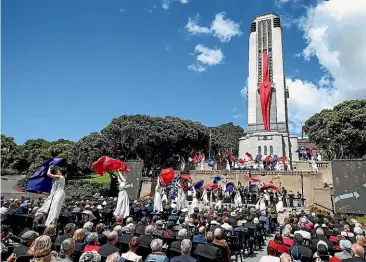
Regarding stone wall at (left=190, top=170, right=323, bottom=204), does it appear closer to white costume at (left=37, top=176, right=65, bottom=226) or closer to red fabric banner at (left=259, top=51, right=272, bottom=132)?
red fabric banner at (left=259, top=51, right=272, bottom=132)

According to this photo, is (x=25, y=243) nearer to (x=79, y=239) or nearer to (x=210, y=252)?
(x=79, y=239)

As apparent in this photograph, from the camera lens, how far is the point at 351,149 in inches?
1560

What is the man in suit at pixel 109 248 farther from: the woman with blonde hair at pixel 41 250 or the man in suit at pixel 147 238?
the woman with blonde hair at pixel 41 250

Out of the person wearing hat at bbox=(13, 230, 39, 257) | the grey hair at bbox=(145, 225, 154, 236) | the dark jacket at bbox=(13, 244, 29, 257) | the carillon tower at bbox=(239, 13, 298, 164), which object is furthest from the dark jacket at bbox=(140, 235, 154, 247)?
the carillon tower at bbox=(239, 13, 298, 164)

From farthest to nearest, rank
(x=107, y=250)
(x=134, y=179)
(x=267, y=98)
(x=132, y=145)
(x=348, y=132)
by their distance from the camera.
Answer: (x=267, y=98) → (x=132, y=145) → (x=348, y=132) → (x=134, y=179) → (x=107, y=250)

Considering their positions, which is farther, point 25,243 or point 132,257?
point 25,243

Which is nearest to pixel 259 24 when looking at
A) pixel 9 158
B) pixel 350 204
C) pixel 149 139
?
pixel 149 139

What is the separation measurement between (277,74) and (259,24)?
1201cm

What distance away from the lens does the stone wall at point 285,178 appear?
103 feet

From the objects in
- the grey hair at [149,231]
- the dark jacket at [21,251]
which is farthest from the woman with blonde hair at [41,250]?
the grey hair at [149,231]

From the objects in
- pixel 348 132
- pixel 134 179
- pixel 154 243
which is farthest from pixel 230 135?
pixel 154 243

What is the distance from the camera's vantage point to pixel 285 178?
34.6m

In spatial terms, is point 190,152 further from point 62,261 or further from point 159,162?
point 62,261

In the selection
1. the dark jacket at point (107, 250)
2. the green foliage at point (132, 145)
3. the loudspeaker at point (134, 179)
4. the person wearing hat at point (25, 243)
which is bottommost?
the dark jacket at point (107, 250)
